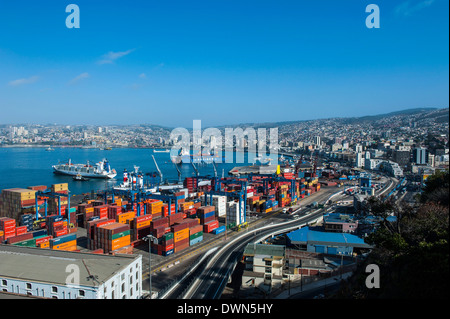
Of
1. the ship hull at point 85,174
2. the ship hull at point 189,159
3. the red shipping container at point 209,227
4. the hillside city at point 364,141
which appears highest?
the hillside city at point 364,141

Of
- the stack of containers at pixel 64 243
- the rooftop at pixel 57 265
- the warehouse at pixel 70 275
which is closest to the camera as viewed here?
the warehouse at pixel 70 275

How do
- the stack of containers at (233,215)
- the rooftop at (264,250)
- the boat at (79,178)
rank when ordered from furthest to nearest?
the boat at (79,178), the stack of containers at (233,215), the rooftop at (264,250)

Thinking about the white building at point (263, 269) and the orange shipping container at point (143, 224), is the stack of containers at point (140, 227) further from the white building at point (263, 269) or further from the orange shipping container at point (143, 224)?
the white building at point (263, 269)

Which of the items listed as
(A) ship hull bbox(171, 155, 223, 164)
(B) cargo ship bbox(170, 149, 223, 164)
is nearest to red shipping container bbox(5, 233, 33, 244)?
(B) cargo ship bbox(170, 149, 223, 164)

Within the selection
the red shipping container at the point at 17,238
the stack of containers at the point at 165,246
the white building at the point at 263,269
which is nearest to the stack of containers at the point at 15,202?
the red shipping container at the point at 17,238

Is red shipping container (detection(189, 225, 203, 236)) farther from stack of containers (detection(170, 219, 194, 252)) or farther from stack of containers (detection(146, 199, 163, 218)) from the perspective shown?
stack of containers (detection(146, 199, 163, 218))

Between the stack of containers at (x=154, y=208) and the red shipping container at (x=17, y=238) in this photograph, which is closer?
the red shipping container at (x=17, y=238)

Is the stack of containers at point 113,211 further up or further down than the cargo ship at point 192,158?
further down
